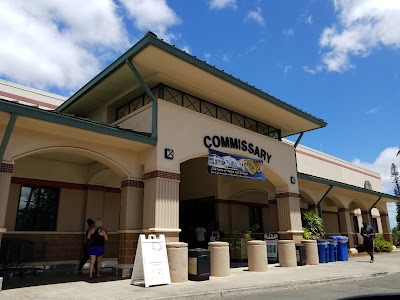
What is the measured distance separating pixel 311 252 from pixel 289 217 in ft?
6.42

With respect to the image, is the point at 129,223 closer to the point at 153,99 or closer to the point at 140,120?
the point at 140,120

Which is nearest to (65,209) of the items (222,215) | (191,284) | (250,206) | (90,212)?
(90,212)

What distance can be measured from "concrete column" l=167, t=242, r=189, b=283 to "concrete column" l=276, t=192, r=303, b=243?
7535mm

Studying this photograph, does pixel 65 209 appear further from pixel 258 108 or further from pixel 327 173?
pixel 327 173

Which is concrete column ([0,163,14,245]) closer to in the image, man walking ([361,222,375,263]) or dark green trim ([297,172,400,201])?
dark green trim ([297,172,400,201])

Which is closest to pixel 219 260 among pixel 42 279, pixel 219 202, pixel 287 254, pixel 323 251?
pixel 287 254

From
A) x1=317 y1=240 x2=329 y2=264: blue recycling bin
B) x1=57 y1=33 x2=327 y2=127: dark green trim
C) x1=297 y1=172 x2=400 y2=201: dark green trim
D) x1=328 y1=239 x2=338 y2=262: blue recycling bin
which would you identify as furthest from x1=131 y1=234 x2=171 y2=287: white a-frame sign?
x1=297 y1=172 x2=400 y2=201: dark green trim

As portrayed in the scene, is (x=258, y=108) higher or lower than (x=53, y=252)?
higher

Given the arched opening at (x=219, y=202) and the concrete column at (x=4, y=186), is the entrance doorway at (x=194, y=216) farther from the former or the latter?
the concrete column at (x=4, y=186)

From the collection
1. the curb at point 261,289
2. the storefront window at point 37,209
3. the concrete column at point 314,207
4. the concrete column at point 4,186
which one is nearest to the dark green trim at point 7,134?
the concrete column at point 4,186

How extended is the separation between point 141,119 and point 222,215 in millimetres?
8438

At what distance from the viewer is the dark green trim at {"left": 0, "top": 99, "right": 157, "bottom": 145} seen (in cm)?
856

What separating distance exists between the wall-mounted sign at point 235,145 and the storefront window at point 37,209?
6.54 m

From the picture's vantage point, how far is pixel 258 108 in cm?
1552
